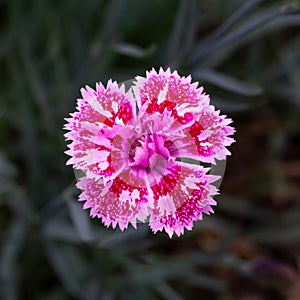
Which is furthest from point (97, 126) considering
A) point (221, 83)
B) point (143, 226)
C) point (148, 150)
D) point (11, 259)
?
Answer: point (11, 259)

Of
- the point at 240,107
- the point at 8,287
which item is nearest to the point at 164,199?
the point at 240,107

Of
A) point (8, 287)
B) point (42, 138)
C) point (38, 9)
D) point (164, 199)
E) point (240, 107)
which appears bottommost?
point (164, 199)

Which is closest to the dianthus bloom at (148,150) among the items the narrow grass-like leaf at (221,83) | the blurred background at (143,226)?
the blurred background at (143,226)

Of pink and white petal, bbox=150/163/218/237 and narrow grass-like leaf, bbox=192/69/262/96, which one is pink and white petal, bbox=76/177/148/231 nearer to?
pink and white petal, bbox=150/163/218/237

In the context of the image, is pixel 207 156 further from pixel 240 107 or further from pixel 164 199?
pixel 240 107

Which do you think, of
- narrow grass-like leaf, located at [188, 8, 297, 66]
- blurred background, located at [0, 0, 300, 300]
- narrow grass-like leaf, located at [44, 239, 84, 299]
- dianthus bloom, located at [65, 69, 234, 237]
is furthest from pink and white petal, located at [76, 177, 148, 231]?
narrow grass-like leaf, located at [44, 239, 84, 299]
